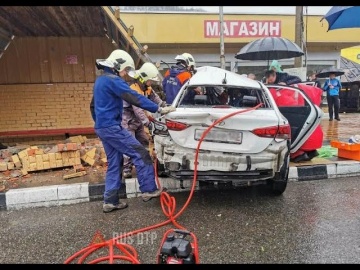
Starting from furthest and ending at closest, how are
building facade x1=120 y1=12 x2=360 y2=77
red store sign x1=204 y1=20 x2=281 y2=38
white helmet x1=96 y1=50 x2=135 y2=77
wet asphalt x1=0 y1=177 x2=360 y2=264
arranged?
red store sign x1=204 y1=20 x2=281 y2=38 → building facade x1=120 y1=12 x2=360 y2=77 → white helmet x1=96 y1=50 x2=135 y2=77 → wet asphalt x1=0 y1=177 x2=360 y2=264

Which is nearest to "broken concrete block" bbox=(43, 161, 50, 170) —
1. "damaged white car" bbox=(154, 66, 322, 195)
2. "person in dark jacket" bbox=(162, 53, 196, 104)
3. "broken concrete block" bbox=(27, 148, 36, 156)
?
"broken concrete block" bbox=(27, 148, 36, 156)

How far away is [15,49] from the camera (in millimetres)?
7816

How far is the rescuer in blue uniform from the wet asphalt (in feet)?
0.88

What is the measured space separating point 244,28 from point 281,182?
8716 mm

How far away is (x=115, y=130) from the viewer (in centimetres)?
371

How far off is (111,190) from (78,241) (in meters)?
0.80

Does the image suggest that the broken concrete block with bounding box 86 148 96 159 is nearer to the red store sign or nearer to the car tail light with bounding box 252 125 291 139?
the car tail light with bounding box 252 125 291 139

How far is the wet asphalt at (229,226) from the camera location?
279 cm

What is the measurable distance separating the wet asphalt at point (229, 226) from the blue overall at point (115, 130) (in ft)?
1.16

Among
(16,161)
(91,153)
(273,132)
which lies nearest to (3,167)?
(16,161)

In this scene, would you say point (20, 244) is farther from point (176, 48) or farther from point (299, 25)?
point (176, 48)

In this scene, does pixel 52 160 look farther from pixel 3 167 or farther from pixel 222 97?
pixel 222 97

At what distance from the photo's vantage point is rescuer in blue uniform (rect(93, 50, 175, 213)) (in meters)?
3.62

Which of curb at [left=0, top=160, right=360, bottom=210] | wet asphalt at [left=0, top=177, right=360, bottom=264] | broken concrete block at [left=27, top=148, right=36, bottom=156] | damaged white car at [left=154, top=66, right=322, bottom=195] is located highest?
damaged white car at [left=154, top=66, right=322, bottom=195]
